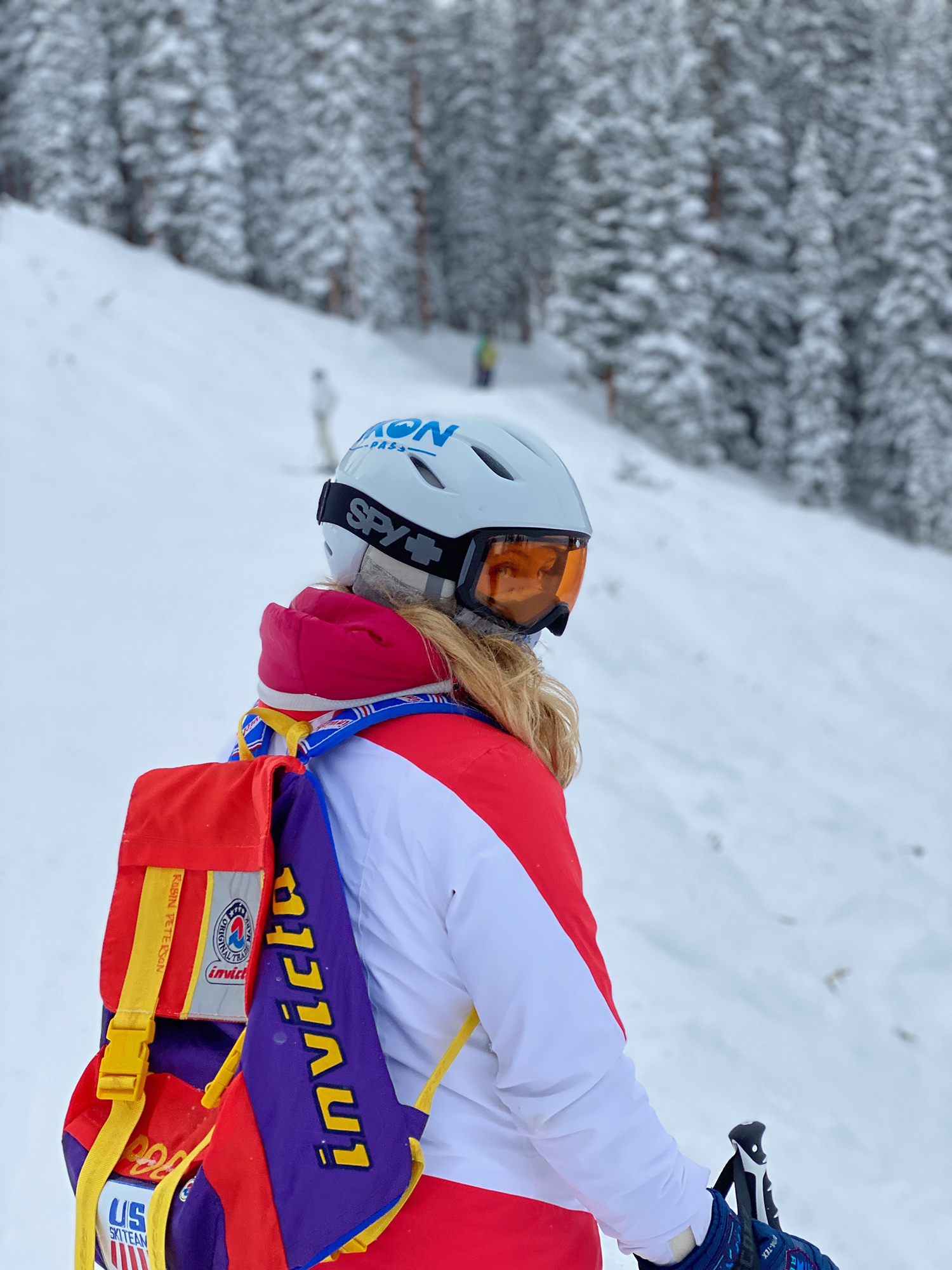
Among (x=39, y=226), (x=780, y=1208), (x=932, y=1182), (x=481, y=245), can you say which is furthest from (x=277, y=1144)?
(x=481, y=245)

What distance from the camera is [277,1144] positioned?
1.45 metres

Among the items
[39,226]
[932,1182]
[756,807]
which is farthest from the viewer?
[39,226]

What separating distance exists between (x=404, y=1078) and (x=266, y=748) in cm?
67

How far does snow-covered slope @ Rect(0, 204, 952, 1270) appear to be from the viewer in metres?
4.31

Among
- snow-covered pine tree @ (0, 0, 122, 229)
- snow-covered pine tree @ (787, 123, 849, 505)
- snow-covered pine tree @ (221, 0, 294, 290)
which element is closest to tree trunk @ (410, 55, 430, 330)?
snow-covered pine tree @ (221, 0, 294, 290)

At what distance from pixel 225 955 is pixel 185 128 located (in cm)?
3245

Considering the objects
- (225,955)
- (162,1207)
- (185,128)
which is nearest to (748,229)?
(185,128)

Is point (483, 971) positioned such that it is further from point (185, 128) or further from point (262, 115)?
point (262, 115)

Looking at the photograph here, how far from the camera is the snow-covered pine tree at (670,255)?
78.2 feet

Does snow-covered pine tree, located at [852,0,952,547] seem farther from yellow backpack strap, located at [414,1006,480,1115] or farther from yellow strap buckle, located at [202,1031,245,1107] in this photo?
yellow strap buckle, located at [202,1031,245,1107]

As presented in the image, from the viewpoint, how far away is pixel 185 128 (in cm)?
2875

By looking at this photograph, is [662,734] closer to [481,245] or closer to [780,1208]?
[780,1208]

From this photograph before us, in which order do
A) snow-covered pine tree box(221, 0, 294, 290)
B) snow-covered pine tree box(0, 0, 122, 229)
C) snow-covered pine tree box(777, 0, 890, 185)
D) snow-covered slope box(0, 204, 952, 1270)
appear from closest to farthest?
snow-covered slope box(0, 204, 952, 1270)
snow-covered pine tree box(777, 0, 890, 185)
snow-covered pine tree box(0, 0, 122, 229)
snow-covered pine tree box(221, 0, 294, 290)

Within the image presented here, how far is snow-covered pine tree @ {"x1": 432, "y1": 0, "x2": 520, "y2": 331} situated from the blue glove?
38.6 m
